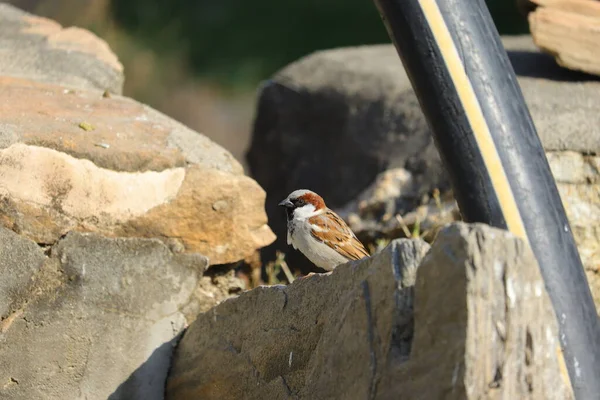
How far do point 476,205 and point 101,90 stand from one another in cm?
225

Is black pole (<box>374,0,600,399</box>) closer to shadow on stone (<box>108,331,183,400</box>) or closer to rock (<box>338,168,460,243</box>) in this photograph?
shadow on stone (<box>108,331,183,400</box>)

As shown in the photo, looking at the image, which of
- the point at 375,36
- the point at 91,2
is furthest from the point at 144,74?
the point at 375,36

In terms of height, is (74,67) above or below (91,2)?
above

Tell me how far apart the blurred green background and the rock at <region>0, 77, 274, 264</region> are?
15.7ft

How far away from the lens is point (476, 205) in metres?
2.15

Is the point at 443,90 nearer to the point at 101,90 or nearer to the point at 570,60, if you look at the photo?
the point at 101,90

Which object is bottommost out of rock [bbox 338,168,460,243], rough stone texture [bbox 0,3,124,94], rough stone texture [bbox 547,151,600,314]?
rock [bbox 338,168,460,243]

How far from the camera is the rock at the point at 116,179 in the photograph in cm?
314

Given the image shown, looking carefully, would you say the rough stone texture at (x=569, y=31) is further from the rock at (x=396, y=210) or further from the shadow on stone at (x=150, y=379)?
the shadow on stone at (x=150, y=379)

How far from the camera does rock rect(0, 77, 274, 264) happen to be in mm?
3139

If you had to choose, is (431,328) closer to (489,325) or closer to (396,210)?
(489,325)

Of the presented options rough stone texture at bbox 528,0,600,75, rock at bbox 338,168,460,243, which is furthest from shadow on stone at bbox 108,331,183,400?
rough stone texture at bbox 528,0,600,75

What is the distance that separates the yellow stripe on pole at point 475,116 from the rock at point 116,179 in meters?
1.41

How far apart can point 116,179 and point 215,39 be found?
19.8 ft
